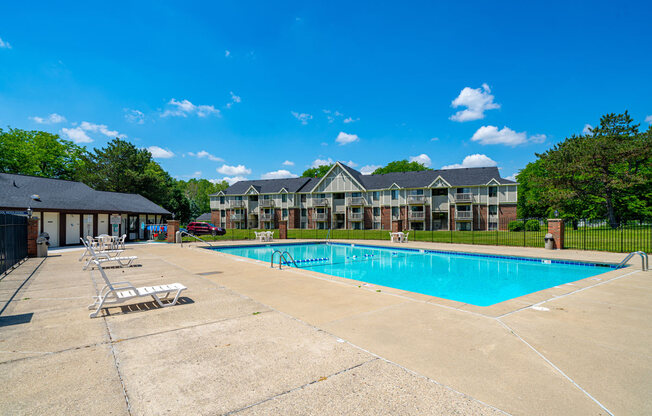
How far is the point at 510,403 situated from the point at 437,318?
268cm

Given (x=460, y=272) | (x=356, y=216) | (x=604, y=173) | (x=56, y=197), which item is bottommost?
(x=460, y=272)

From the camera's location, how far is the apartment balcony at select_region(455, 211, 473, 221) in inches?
1684

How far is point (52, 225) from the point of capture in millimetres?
22672

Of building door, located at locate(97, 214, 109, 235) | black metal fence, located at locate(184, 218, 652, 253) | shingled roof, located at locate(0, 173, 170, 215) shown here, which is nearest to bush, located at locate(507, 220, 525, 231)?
black metal fence, located at locate(184, 218, 652, 253)

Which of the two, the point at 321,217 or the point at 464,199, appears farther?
the point at 321,217

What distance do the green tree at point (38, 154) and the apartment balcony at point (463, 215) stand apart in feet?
197

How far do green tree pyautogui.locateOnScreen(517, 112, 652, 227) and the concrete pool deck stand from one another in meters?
36.0

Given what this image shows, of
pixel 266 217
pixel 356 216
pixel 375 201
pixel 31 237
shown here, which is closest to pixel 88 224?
pixel 31 237

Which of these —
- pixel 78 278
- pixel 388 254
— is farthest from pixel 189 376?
pixel 388 254

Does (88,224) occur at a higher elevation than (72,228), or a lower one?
higher

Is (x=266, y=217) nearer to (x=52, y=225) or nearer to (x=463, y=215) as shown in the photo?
(x=463, y=215)

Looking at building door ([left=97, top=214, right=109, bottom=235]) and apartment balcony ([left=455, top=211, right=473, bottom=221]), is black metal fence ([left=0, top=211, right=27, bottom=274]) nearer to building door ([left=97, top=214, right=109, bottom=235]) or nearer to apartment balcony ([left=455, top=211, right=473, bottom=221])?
building door ([left=97, top=214, right=109, bottom=235])

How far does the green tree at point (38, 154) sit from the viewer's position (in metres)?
43.2

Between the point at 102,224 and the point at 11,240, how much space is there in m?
15.3
